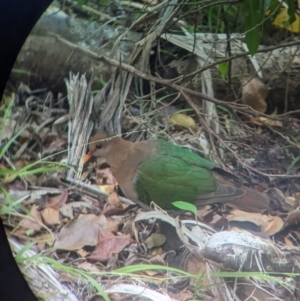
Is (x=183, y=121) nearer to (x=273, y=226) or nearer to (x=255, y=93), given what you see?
(x=255, y=93)

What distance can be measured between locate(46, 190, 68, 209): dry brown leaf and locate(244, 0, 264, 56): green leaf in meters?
0.50

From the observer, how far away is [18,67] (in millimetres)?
1026

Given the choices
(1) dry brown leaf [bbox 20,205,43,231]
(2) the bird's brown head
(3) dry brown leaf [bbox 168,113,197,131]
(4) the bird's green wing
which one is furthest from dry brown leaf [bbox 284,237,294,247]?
(1) dry brown leaf [bbox 20,205,43,231]

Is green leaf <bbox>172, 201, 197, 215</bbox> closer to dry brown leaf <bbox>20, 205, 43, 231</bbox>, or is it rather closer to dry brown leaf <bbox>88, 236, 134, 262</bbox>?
dry brown leaf <bbox>88, 236, 134, 262</bbox>

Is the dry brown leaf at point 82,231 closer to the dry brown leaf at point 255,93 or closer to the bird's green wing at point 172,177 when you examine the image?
the bird's green wing at point 172,177

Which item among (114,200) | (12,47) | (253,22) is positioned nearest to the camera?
(253,22)

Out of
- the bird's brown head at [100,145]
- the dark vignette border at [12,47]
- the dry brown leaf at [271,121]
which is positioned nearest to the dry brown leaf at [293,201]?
the dry brown leaf at [271,121]

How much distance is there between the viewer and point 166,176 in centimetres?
92

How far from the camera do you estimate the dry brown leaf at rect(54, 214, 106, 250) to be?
3.19 feet

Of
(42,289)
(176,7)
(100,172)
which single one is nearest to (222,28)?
(176,7)

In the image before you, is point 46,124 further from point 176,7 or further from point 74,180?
point 176,7

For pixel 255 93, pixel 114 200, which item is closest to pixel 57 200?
pixel 114 200

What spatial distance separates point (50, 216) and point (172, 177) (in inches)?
11.8

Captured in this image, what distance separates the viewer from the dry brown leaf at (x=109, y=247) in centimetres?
96
